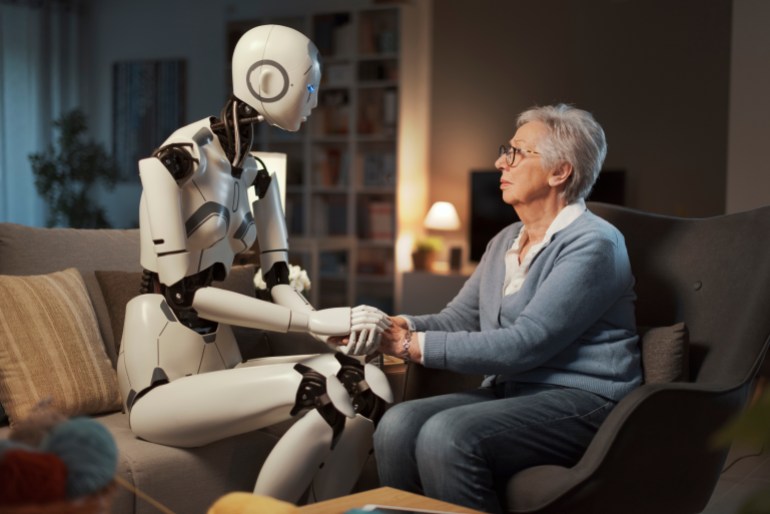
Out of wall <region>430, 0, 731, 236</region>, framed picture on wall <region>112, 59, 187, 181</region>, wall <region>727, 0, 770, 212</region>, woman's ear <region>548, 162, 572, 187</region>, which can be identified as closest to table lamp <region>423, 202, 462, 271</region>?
wall <region>430, 0, 731, 236</region>

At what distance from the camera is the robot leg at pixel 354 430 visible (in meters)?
2.03

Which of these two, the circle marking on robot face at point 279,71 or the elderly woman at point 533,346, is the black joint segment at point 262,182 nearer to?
the circle marking on robot face at point 279,71

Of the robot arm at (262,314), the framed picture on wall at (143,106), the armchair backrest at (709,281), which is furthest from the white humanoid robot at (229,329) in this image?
the framed picture on wall at (143,106)

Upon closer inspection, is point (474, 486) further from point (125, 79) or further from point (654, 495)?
point (125, 79)

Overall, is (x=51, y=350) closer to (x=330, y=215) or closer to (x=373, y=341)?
(x=373, y=341)

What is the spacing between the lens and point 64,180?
7195 mm

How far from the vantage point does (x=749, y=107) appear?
474 cm

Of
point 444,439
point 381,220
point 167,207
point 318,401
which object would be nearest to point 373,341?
point 318,401

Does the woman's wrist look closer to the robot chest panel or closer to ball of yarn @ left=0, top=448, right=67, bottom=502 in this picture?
the robot chest panel

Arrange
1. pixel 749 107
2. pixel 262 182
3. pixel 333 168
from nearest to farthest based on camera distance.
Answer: pixel 262 182 → pixel 749 107 → pixel 333 168

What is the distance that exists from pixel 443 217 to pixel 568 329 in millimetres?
4423

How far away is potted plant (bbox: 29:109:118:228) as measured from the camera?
7145 mm

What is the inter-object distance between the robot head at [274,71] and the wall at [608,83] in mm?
4136

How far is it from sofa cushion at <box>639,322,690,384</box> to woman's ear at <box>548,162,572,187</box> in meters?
0.41
